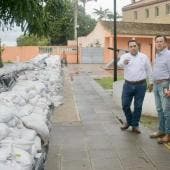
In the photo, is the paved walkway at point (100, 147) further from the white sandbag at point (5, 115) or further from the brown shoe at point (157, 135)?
the white sandbag at point (5, 115)

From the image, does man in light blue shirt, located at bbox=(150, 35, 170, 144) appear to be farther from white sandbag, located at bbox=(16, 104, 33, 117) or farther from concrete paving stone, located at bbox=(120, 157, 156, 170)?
white sandbag, located at bbox=(16, 104, 33, 117)

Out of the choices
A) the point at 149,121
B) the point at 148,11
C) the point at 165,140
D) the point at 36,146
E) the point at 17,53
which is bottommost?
the point at 17,53

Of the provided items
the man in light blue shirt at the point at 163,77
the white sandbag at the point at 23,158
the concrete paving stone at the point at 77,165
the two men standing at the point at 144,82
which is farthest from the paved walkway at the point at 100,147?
the white sandbag at the point at 23,158

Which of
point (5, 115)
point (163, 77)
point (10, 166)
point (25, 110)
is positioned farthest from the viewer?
point (163, 77)

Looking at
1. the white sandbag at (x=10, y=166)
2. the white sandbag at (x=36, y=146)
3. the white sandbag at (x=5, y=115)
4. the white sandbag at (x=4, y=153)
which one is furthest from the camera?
the white sandbag at (x=5, y=115)

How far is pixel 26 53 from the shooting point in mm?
48656

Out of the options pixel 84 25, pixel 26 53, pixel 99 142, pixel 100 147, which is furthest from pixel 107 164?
pixel 84 25

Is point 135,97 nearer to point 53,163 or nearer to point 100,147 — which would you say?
point 100,147

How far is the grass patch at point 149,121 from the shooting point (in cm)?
1047

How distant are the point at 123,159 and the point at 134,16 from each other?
186ft

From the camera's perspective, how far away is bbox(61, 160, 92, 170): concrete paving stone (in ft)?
23.1

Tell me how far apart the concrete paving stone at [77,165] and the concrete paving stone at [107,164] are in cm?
9

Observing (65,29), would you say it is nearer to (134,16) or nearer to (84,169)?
(134,16)

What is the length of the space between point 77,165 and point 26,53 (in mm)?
41964
